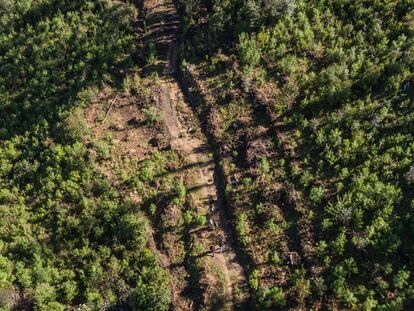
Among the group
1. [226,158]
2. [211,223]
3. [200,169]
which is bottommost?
[211,223]

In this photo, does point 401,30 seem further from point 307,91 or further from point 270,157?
point 270,157

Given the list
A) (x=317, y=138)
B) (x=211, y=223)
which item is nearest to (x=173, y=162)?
(x=211, y=223)

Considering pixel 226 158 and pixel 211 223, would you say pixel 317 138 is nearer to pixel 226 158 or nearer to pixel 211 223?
pixel 226 158

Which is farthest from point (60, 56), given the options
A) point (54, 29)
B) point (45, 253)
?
point (45, 253)

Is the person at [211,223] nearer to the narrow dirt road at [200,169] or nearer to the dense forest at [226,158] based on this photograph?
the narrow dirt road at [200,169]

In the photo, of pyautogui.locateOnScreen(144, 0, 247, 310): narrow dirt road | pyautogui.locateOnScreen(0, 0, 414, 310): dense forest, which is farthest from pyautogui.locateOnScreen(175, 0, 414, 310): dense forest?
pyautogui.locateOnScreen(144, 0, 247, 310): narrow dirt road

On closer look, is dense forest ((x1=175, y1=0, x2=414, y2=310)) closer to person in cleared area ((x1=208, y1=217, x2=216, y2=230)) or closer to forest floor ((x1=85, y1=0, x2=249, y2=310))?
forest floor ((x1=85, y1=0, x2=249, y2=310))
